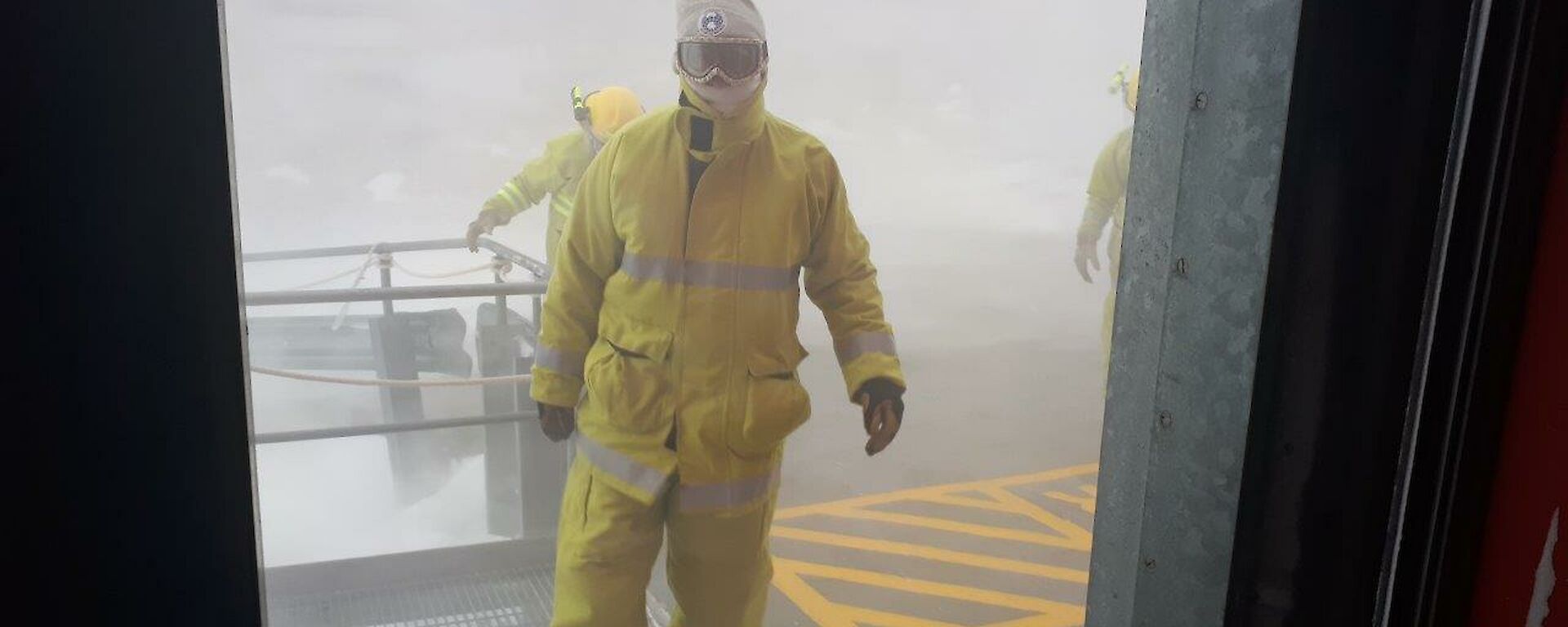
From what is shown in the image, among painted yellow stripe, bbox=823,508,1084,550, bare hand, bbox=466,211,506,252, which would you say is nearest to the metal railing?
bare hand, bbox=466,211,506,252

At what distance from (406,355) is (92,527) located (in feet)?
9.96

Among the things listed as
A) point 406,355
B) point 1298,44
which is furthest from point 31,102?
point 406,355

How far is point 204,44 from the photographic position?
1.62ft

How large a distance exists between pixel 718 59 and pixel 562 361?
70 centimetres

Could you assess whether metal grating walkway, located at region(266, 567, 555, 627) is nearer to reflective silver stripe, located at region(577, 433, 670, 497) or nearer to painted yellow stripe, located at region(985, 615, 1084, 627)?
reflective silver stripe, located at region(577, 433, 670, 497)

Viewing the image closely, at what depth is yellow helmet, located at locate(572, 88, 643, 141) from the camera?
2844 mm

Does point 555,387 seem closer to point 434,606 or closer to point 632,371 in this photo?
point 632,371

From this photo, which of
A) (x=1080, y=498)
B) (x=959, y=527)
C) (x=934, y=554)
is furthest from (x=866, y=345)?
(x=1080, y=498)

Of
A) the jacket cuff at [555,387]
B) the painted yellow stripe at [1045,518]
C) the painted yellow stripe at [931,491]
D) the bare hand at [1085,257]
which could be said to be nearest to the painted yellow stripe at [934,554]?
the painted yellow stripe at [931,491]

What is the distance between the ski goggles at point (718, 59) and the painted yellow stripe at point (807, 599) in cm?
201

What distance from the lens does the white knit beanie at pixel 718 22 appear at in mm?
1964

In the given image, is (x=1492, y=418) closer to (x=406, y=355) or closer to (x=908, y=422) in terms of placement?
(x=406, y=355)

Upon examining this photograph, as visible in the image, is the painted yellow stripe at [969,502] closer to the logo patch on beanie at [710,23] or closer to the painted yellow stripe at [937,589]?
the painted yellow stripe at [937,589]

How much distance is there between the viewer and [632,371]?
1.98 m
